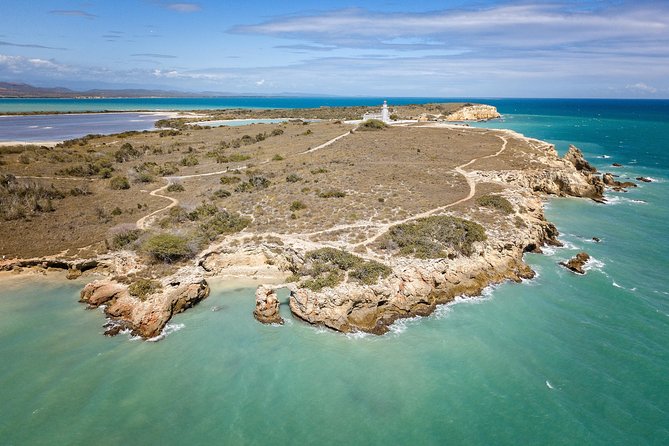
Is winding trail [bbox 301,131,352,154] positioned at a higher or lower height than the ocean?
higher

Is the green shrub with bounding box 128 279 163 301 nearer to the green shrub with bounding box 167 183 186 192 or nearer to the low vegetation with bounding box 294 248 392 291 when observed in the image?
the low vegetation with bounding box 294 248 392 291

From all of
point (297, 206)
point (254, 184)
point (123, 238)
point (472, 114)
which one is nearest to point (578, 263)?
point (297, 206)

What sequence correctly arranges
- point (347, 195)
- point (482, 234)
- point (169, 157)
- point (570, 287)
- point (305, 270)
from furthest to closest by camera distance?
point (169, 157), point (347, 195), point (482, 234), point (570, 287), point (305, 270)

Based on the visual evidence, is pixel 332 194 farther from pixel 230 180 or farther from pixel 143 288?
pixel 143 288

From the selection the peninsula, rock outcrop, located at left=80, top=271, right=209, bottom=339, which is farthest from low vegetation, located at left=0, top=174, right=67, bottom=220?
rock outcrop, located at left=80, top=271, right=209, bottom=339

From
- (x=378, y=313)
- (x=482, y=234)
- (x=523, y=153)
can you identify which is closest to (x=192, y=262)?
(x=378, y=313)

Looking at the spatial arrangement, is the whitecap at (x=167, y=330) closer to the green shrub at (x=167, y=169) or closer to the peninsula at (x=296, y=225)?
the peninsula at (x=296, y=225)

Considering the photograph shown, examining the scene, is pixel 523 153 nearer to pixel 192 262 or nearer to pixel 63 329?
pixel 192 262

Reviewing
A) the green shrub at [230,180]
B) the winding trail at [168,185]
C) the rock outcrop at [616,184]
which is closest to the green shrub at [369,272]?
the winding trail at [168,185]
